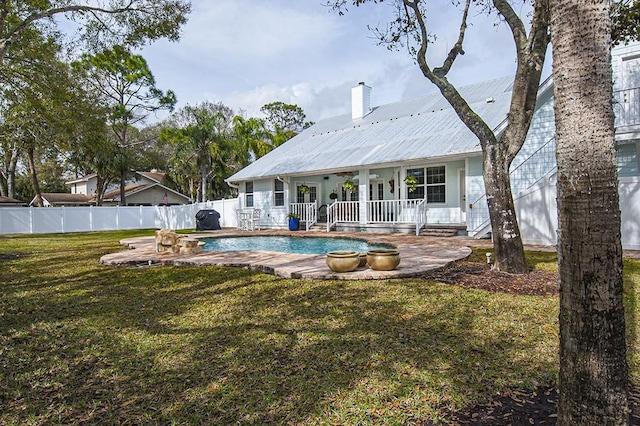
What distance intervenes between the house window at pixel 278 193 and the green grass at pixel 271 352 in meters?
13.7

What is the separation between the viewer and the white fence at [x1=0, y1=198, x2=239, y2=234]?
20.3 metres

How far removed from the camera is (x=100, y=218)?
22.5m

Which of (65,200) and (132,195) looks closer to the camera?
(132,195)

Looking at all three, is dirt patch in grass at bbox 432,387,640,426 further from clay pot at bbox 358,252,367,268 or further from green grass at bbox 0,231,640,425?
clay pot at bbox 358,252,367,268

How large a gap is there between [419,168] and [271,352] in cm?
1227

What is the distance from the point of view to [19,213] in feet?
66.4

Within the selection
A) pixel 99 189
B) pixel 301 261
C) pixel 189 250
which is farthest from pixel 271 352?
pixel 99 189

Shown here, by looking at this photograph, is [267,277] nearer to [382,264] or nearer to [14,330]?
[382,264]

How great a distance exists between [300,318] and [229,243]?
9.57m

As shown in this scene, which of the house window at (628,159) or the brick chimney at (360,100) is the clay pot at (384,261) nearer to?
the house window at (628,159)

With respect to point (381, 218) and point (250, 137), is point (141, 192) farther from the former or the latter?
point (381, 218)

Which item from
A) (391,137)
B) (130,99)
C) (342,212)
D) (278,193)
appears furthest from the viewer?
(130,99)

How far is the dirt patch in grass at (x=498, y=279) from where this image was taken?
17.1 ft

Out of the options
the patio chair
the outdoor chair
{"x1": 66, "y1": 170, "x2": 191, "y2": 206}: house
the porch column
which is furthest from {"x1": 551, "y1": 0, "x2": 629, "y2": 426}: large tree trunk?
{"x1": 66, "y1": 170, "x2": 191, "y2": 206}: house
